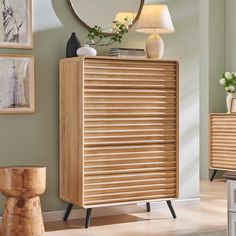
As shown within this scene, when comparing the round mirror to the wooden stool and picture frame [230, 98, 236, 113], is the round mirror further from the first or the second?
picture frame [230, 98, 236, 113]

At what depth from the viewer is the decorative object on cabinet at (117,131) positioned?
437 cm

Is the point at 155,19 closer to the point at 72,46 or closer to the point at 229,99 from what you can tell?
the point at 72,46

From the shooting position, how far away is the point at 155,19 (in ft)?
15.7

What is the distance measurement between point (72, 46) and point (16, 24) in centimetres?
46

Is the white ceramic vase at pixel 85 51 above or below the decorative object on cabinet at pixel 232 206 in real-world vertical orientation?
above

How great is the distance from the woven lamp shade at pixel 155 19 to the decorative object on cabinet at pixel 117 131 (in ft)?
1.04

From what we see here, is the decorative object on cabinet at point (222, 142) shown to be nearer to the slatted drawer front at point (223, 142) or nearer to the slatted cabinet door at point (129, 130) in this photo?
the slatted drawer front at point (223, 142)

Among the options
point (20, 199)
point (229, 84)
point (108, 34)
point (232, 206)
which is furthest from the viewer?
point (229, 84)

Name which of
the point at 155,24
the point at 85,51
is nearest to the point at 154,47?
the point at 155,24

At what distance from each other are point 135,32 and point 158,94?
706 mm

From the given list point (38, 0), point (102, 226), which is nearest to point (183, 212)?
point (102, 226)

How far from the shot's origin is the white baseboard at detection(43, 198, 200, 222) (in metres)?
4.70

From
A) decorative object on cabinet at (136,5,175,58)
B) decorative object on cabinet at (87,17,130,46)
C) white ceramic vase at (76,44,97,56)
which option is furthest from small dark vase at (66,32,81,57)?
decorative object on cabinet at (136,5,175,58)

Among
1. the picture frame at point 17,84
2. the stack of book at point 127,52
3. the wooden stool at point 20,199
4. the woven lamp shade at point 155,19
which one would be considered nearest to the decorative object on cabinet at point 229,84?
the woven lamp shade at point 155,19
